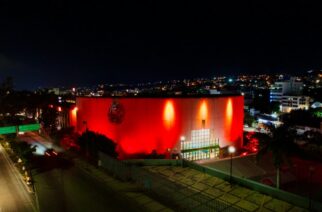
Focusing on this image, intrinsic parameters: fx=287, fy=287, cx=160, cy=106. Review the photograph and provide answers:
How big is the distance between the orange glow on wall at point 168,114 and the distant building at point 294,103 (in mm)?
64434

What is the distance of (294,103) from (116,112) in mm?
72810

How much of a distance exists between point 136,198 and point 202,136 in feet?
56.5

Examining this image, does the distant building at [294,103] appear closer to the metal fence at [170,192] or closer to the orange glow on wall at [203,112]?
the orange glow on wall at [203,112]

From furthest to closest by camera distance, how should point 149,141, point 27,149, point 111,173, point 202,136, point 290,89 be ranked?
point 290,89
point 202,136
point 149,141
point 27,149
point 111,173

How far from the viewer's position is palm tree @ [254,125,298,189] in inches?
916

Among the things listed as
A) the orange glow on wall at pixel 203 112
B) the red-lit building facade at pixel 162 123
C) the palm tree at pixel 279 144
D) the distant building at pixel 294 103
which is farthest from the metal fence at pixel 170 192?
the distant building at pixel 294 103

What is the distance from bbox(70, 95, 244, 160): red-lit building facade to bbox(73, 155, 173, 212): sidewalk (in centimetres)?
684

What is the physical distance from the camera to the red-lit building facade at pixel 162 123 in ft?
104

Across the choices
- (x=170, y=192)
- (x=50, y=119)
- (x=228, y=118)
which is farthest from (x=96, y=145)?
(x=50, y=119)

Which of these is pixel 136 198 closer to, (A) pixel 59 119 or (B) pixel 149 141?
(B) pixel 149 141

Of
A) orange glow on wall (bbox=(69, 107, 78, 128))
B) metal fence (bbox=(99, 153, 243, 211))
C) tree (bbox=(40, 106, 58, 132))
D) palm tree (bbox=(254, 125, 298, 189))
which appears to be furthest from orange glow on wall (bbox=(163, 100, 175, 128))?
tree (bbox=(40, 106, 58, 132))

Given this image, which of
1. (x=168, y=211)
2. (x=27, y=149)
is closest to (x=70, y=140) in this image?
(x=27, y=149)

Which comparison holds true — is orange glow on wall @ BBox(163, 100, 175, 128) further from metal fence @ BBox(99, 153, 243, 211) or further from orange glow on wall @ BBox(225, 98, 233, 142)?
metal fence @ BBox(99, 153, 243, 211)

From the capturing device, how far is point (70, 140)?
119 feet
